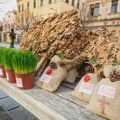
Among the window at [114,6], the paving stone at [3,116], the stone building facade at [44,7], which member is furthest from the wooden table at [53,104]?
the stone building facade at [44,7]

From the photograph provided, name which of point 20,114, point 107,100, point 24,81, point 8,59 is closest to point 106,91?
point 107,100

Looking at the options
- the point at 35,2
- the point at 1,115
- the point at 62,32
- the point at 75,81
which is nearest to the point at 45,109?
the point at 75,81

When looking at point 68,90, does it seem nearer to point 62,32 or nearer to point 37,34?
point 62,32

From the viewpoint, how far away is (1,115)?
1.49 m

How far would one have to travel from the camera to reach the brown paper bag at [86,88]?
2.59 feet

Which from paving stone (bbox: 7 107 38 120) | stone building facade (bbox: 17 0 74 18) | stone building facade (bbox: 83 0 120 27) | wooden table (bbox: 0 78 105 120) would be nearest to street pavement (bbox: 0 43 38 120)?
paving stone (bbox: 7 107 38 120)

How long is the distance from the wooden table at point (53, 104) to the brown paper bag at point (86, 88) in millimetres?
28

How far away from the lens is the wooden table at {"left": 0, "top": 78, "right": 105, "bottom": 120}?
0.65 m

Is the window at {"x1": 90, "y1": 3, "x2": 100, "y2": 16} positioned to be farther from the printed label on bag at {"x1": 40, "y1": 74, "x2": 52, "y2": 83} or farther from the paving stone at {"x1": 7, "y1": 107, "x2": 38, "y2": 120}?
the printed label on bag at {"x1": 40, "y1": 74, "x2": 52, "y2": 83}

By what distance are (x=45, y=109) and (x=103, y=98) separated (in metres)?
0.25

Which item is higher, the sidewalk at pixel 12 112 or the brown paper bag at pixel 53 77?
the brown paper bag at pixel 53 77

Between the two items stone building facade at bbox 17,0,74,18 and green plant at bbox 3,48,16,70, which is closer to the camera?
green plant at bbox 3,48,16,70

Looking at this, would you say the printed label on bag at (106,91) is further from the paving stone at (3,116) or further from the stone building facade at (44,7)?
the stone building facade at (44,7)

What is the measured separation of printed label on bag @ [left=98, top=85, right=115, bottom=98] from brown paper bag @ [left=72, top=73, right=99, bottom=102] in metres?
0.11
